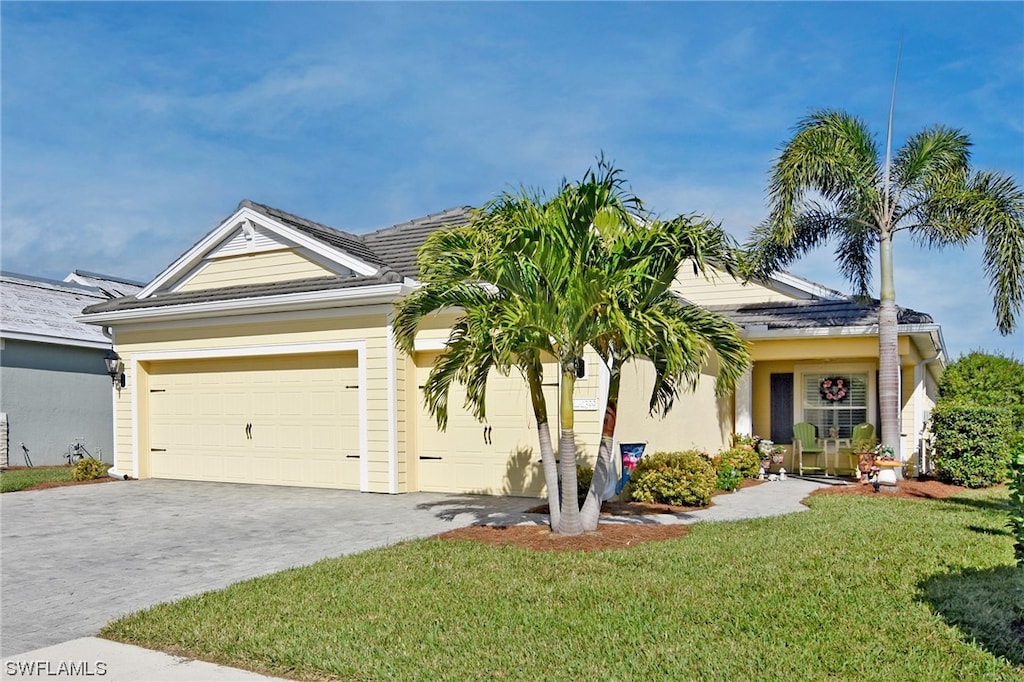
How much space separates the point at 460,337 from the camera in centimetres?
841

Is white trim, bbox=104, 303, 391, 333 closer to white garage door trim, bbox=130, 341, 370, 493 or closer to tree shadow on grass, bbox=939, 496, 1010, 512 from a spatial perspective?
white garage door trim, bbox=130, 341, 370, 493

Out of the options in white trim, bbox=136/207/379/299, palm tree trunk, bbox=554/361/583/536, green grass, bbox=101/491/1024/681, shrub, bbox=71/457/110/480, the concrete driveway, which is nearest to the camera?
green grass, bbox=101/491/1024/681

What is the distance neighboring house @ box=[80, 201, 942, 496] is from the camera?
40.8 ft

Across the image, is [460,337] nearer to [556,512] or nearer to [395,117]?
[556,512]

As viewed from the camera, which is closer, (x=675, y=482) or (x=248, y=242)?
(x=675, y=482)

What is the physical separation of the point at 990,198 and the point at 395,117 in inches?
411

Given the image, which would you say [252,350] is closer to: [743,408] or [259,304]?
[259,304]

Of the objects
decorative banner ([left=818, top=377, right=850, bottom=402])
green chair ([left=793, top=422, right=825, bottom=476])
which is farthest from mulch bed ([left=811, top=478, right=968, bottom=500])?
decorative banner ([left=818, top=377, right=850, bottom=402])

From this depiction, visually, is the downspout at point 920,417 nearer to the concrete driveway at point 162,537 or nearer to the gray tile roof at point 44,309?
the concrete driveway at point 162,537

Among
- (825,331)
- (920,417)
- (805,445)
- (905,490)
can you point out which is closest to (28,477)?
(805,445)

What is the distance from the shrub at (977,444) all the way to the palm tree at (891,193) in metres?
1.24

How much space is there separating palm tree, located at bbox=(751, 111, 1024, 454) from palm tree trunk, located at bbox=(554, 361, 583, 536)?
6.74 m

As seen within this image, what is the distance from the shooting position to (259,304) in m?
13.4

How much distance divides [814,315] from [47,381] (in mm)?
18015
